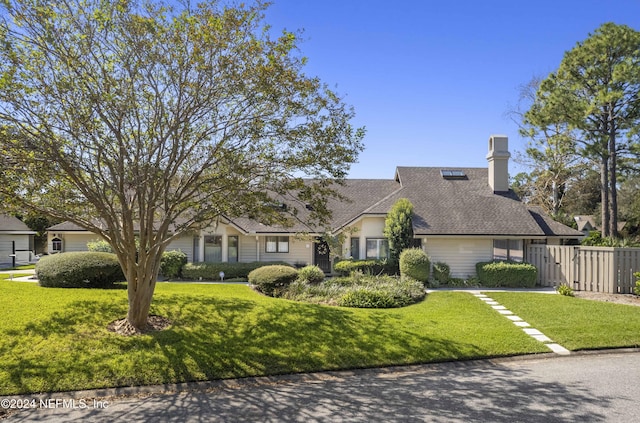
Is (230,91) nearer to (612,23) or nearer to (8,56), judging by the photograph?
(8,56)

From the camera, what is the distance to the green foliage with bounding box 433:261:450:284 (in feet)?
64.4

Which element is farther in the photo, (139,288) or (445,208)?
(445,208)

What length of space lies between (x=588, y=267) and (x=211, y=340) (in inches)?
597

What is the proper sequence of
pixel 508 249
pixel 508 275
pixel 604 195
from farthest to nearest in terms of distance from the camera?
pixel 604 195 → pixel 508 249 → pixel 508 275

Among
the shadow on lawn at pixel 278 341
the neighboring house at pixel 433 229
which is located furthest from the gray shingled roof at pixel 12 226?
the shadow on lawn at pixel 278 341

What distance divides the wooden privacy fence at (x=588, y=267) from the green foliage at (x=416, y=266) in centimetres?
498

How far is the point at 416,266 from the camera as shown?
62.7 feet

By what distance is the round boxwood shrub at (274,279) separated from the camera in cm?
1645

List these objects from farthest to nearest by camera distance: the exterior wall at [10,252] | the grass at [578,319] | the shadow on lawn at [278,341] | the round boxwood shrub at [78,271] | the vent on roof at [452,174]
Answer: the exterior wall at [10,252], the vent on roof at [452,174], the round boxwood shrub at [78,271], the grass at [578,319], the shadow on lawn at [278,341]

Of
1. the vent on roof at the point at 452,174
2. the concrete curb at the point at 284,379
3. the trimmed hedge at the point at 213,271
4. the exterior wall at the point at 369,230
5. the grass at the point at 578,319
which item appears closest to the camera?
the concrete curb at the point at 284,379

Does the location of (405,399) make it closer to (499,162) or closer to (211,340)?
(211,340)

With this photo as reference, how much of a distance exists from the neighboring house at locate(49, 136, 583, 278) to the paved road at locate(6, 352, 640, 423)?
11870mm

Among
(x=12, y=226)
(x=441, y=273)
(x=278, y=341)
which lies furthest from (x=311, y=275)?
(x=12, y=226)

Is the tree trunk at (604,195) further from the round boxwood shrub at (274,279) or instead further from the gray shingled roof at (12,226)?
the gray shingled roof at (12,226)
